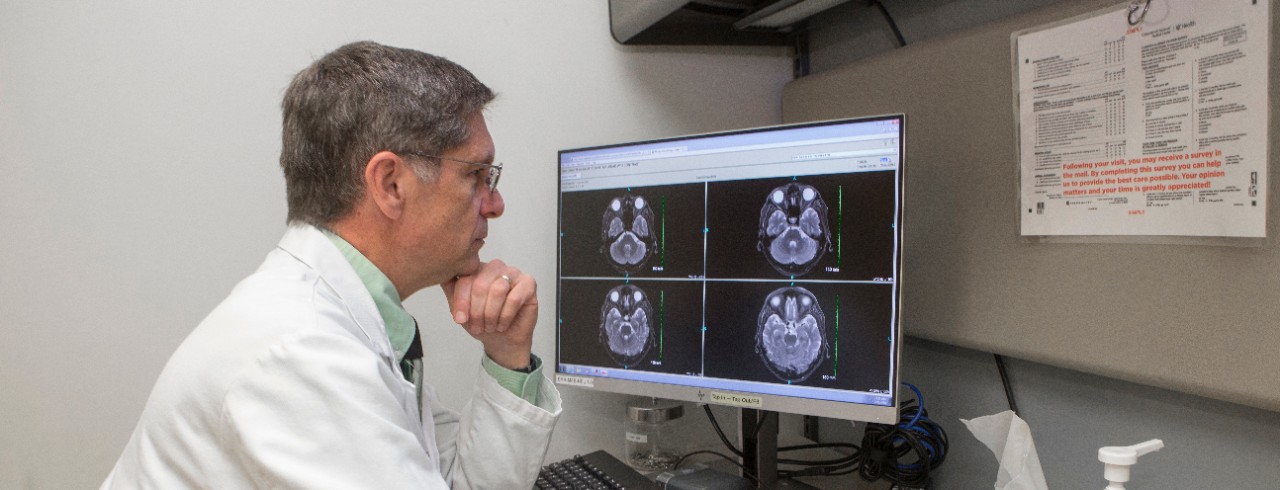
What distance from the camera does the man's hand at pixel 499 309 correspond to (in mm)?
1111

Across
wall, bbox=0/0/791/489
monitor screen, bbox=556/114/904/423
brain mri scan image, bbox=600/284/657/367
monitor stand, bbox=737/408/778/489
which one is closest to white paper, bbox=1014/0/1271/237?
monitor screen, bbox=556/114/904/423

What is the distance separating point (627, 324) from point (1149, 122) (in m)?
0.83

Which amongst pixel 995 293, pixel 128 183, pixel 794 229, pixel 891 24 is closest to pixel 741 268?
pixel 794 229

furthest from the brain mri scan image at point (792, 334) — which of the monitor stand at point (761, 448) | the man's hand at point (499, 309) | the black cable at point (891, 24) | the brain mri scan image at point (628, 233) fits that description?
the black cable at point (891, 24)

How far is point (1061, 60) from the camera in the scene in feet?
3.54

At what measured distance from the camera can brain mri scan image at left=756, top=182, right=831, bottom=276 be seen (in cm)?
120

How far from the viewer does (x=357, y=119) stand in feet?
2.97

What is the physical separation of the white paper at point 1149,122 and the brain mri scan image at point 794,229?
0.96 ft

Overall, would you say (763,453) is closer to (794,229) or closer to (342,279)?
(794,229)

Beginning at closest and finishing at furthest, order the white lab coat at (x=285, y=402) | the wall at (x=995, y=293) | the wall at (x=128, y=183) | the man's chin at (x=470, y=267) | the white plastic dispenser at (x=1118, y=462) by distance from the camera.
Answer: the white lab coat at (x=285, y=402)
the white plastic dispenser at (x=1118, y=462)
the wall at (x=995, y=293)
the man's chin at (x=470, y=267)
the wall at (x=128, y=183)

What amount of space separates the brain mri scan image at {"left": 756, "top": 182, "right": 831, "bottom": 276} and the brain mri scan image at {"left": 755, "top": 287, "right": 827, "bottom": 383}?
1.8 inches

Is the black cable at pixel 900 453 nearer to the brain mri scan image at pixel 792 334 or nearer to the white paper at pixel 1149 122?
the brain mri scan image at pixel 792 334

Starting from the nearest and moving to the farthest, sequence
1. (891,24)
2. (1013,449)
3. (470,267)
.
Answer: (1013,449)
(470,267)
(891,24)

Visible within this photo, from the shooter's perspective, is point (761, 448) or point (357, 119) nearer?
point (357, 119)
